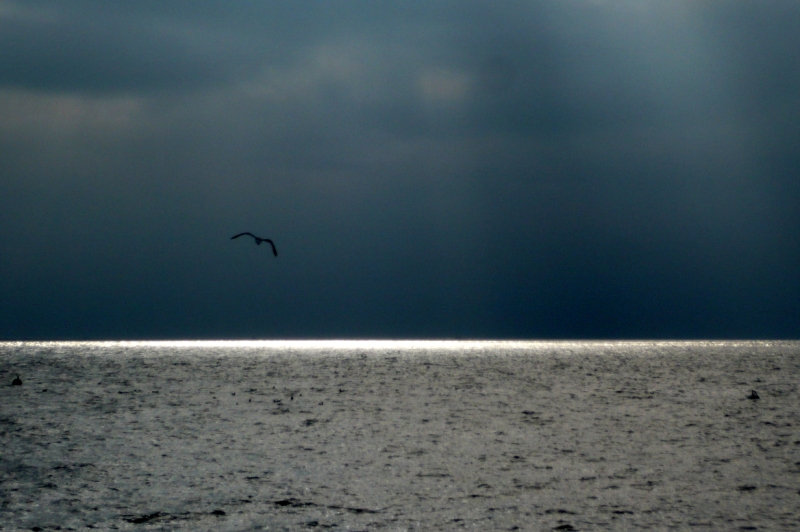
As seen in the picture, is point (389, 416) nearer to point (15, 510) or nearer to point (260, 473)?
point (260, 473)

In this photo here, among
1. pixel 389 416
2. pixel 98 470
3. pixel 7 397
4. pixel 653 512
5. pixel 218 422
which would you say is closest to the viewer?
pixel 653 512

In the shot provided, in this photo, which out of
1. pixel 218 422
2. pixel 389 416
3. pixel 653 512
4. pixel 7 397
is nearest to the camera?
pixel 653 512

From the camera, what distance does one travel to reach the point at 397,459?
→ 1157 centimetres

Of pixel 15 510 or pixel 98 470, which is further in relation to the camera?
pixel 98 470

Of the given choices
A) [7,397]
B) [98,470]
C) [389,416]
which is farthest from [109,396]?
[98,470]

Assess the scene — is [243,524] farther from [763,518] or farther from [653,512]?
[763,518]

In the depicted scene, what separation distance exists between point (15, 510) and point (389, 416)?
9.66 meters

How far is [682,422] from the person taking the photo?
15.9 metres

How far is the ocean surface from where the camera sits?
8.15 metres

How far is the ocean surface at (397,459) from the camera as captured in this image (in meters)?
8.15

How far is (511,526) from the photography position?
7668mm

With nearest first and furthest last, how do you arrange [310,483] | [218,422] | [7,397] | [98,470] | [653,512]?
1. [653,512]
2. [310,483]
3. [98,470]
4. [218,422]
5. [7,397]

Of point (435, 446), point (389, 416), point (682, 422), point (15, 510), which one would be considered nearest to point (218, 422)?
point (389, 416)

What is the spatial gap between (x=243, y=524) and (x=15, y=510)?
259 centimetres
